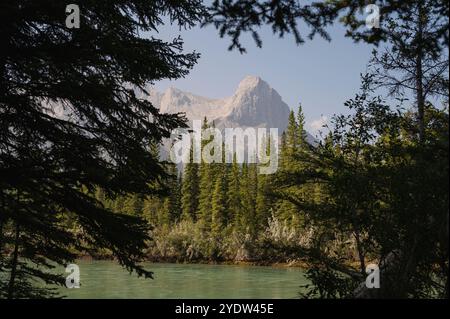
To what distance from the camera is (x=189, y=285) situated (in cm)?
2638

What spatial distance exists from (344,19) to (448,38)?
9.67 feet

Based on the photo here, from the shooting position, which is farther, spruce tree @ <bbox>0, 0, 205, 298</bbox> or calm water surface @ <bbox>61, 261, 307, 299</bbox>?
calm water surface @ <bbox>61, 261, 307, 299</bbox>

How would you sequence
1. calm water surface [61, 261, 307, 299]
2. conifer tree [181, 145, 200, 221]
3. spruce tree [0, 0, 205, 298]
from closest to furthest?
spruce tree [0, 0, 205, 298]
calm water surface [61, 261, 307, 299]
conifer tree [181, 145, 200, 221]

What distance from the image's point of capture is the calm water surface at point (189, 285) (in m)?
22.4

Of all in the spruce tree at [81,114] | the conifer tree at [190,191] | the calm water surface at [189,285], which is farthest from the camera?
the conifer tree at [190,191]

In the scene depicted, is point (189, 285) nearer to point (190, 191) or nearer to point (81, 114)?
point (81, 114)

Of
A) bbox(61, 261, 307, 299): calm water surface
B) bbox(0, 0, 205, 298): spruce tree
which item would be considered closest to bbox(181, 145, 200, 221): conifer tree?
bbox(61, 261, 307, 299): calm water surface

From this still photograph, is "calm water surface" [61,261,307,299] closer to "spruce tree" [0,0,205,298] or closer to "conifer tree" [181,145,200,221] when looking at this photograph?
"spruce tree" [0,0,205,298]

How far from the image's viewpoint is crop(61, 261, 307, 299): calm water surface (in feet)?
73.5

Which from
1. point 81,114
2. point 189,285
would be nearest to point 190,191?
point 189,285

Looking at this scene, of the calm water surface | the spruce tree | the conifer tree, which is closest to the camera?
the spruce tree

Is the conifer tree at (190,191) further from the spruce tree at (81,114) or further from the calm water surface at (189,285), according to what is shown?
the spruce tree at (81,114)

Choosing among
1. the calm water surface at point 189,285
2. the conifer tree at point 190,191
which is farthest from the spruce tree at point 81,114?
the conifer tree at point 190,191
